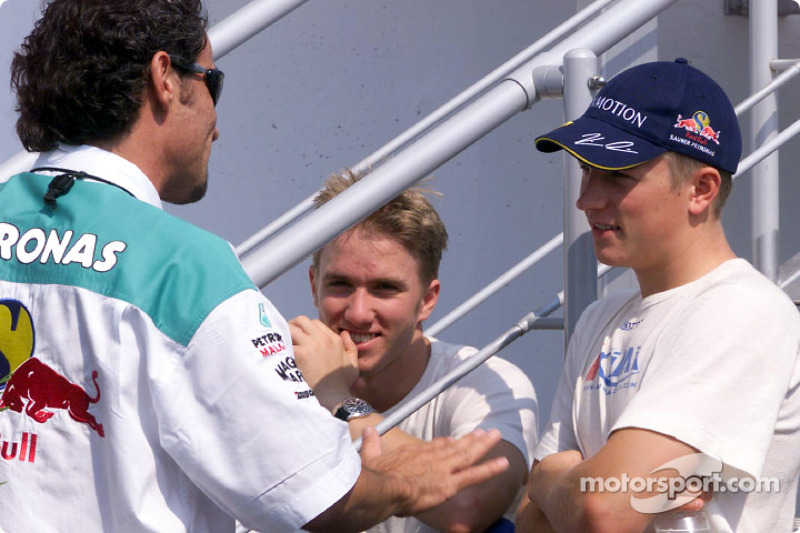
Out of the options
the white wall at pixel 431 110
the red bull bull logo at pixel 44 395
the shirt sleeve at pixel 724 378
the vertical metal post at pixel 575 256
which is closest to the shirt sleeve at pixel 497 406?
the vertical metal post at pixel 575 256

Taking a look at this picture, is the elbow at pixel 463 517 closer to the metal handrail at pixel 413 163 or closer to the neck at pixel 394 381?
the neck at pixel 394 381

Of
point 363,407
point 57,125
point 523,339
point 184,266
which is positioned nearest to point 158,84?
point 57,125

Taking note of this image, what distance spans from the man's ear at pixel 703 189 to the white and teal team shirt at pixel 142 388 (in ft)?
1.90

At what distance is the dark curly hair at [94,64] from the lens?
3.56ft

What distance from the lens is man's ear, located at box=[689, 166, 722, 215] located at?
1325 mm

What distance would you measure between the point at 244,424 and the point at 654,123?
26.7 inches

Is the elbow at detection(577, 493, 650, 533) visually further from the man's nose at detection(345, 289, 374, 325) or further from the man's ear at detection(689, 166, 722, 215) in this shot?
the man's nose at detection(345, 289, 374, 325)

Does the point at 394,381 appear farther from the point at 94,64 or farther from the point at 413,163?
the point at 94,64

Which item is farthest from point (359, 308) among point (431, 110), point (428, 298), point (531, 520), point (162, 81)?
point (431, 110)

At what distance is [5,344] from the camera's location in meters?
1.01

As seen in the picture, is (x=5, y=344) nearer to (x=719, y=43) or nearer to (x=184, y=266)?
(x=184, y=266)

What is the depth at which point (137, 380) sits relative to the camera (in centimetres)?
97

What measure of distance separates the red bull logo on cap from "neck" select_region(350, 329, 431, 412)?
0.94 m

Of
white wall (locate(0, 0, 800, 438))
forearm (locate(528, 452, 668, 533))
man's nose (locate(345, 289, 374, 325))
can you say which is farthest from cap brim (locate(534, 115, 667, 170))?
white wall (locate(0, 0, 800, 438))
